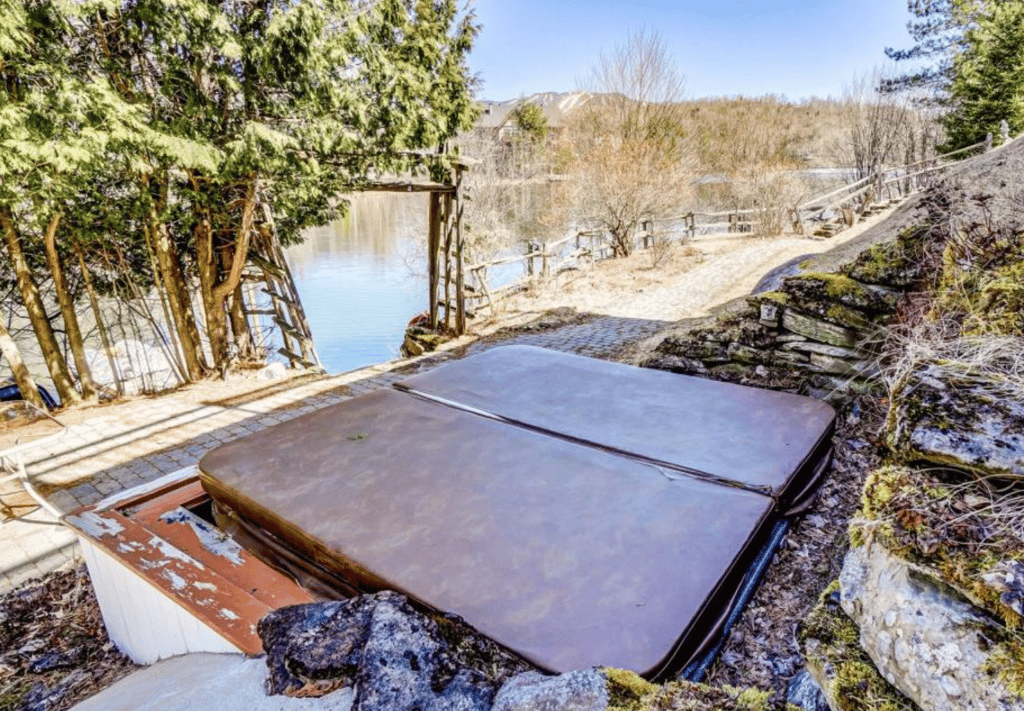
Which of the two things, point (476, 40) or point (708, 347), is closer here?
point (708, 347)

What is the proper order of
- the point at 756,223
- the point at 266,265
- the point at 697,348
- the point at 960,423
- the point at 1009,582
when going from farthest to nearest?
1. the point at 756,223
2. the point at 266,265
3. the point at 697,348
4. the point at 960,423
5. the point at 1009,582

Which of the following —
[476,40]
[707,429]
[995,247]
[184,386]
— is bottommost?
[184,386]

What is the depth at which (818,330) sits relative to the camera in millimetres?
2842

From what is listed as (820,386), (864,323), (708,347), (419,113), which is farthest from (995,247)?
(419,113)

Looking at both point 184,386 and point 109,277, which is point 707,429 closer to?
point 184,386

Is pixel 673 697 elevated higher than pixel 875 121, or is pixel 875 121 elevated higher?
pixel 875 121

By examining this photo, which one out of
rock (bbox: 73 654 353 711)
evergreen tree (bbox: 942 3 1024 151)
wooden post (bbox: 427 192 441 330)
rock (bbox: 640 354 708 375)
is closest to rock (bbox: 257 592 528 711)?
rock (bbox: 73 654 353 711)

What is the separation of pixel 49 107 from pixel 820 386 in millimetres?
5704

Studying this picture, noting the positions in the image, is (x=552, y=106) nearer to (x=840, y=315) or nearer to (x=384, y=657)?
(x=840, y=315)

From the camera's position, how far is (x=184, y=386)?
640 cm

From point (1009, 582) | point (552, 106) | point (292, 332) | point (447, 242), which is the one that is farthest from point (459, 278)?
point (552, 106)

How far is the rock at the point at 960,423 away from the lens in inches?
35.9

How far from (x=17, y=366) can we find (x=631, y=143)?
13419 millimetres

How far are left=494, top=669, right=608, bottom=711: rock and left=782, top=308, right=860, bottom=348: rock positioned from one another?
2620mm
